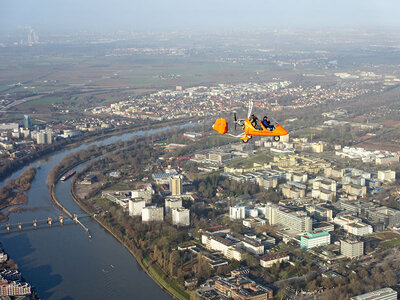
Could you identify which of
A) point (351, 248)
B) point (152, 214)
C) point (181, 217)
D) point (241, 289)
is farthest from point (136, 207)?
point (351, 248)

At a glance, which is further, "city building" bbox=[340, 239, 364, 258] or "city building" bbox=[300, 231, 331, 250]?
"city building" bbox=[300, 231, 331, 250]

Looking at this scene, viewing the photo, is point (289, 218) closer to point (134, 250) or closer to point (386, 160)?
point (134, 250)

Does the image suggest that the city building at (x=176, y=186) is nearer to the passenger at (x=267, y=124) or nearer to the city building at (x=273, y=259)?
the city building at (x=273, y=259)

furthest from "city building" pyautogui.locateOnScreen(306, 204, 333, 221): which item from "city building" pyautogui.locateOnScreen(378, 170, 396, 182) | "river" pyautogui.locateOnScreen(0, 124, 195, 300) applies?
"river" pyautogui.locateOnScreen(0, 124, 195, 300)

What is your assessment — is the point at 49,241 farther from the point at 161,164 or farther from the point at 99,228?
the point at 161,164

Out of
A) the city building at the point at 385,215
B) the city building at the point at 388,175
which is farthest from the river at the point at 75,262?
the city building at the point at 388,175

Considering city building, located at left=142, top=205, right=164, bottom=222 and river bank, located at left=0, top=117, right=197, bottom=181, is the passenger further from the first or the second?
river bank, located at left=0, top=117, right=197, bottom=181

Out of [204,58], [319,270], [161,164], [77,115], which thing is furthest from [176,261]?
[204,58]
